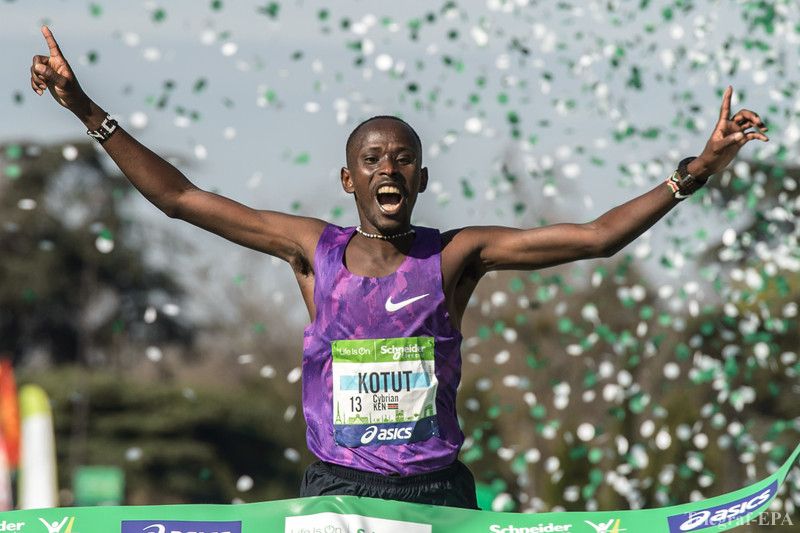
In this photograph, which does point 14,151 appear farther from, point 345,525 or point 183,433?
point 345,525

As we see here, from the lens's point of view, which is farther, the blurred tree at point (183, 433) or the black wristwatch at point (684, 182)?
the blurred tree at point (183, 433)

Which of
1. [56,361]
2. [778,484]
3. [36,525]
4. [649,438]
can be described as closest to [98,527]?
[36,525]

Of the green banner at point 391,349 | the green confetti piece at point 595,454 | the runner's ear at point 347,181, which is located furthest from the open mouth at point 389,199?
the green confetti piece at point 595,454

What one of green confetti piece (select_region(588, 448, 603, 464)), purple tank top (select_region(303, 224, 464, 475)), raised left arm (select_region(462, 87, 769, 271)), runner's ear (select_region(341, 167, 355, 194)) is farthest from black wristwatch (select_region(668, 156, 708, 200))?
green confetti piece (select_region(588, 448, 603, 464))

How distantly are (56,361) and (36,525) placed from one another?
33.2 feet

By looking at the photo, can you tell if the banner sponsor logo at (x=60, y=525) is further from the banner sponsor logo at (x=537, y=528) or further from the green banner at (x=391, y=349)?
the banner sponsor logo at (x=537, y=528)

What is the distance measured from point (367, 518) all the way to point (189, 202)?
46.5 inches

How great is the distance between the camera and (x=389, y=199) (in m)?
4.18

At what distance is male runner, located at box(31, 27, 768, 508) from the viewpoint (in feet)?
13.3

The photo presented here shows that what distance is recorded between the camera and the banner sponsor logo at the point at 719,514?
12.2ft

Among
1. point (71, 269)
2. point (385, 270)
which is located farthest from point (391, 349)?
point (71, 269)

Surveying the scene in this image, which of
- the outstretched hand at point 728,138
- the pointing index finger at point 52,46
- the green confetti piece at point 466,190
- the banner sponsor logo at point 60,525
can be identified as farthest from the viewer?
the green confetti piece at point 466,190

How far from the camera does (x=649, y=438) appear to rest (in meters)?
10.9

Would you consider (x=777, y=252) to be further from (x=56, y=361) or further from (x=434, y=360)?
(x=56, y=361)
